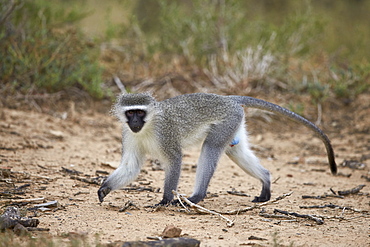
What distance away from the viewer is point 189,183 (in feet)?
20.3

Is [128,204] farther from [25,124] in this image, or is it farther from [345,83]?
[345,83]

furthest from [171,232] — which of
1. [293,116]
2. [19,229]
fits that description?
[293,116]

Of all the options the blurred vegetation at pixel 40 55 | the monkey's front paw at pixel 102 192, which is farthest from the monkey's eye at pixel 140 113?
the blurred vegetation at pixel 40 55

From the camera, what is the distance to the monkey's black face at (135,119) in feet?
16.0

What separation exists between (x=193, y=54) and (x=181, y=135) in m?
5.92

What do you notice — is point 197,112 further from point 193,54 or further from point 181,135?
point 193,54

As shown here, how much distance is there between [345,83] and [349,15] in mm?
7710

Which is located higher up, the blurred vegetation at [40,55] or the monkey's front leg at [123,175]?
the blurred vegetation at [40,55]

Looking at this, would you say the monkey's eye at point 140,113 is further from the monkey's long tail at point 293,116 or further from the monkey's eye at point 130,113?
the monkey's long tail at point 293,116

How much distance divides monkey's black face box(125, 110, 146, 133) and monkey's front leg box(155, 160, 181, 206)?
58 centimetres

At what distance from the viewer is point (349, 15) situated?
16500 millimetres

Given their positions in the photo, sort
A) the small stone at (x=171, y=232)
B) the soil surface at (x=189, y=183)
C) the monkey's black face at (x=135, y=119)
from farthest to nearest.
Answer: the monkey's black face at (x=135, y=119)
the soil surface at (x=189, y=183)
the small stone at (x=171, y=232)

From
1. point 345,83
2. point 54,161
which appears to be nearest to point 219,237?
point 54,161

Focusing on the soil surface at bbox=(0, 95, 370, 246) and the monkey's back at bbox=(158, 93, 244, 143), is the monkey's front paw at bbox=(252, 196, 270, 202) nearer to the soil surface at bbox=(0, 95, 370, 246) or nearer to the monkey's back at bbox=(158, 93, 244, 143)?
the soil surface at bbox=(0, 95, 370, 246)
